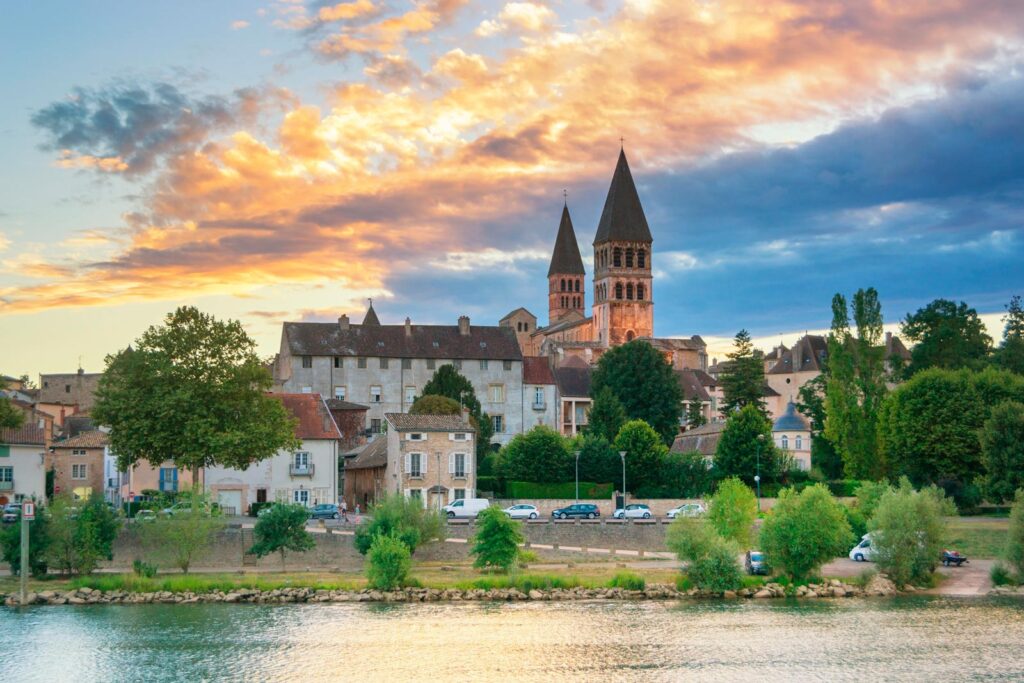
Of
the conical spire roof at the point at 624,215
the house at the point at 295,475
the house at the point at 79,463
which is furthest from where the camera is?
the conical spire roof at the point at 624,215

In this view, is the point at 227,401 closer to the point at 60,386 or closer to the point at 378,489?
the point at 378,489

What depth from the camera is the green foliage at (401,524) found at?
5322 cm

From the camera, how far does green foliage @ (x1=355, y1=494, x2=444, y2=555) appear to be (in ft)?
175

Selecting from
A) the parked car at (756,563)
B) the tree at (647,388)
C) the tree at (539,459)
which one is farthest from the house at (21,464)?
the tree at (647,388)

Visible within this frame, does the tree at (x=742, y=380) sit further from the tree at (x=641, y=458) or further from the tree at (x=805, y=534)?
the tree at (x=805, y=534)

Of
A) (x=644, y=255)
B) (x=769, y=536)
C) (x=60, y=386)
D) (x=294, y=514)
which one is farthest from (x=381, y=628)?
(x=644, y=255)

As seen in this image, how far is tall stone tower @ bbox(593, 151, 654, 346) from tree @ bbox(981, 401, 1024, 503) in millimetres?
93281

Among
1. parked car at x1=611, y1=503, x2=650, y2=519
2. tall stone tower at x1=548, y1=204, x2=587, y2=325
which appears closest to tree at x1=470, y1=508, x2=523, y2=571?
parked car at x1=611, y1=503, x2=650, y2=519

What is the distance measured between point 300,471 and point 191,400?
11.4 metres

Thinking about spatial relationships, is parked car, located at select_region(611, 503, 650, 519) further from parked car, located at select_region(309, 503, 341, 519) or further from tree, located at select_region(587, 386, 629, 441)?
tree, located at select_region(587, 386, 629, 441)

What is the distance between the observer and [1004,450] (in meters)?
61.8

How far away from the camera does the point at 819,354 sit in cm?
12988

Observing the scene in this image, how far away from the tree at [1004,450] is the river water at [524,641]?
14100 millimetres

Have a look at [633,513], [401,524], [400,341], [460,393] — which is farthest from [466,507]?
[400,341]
